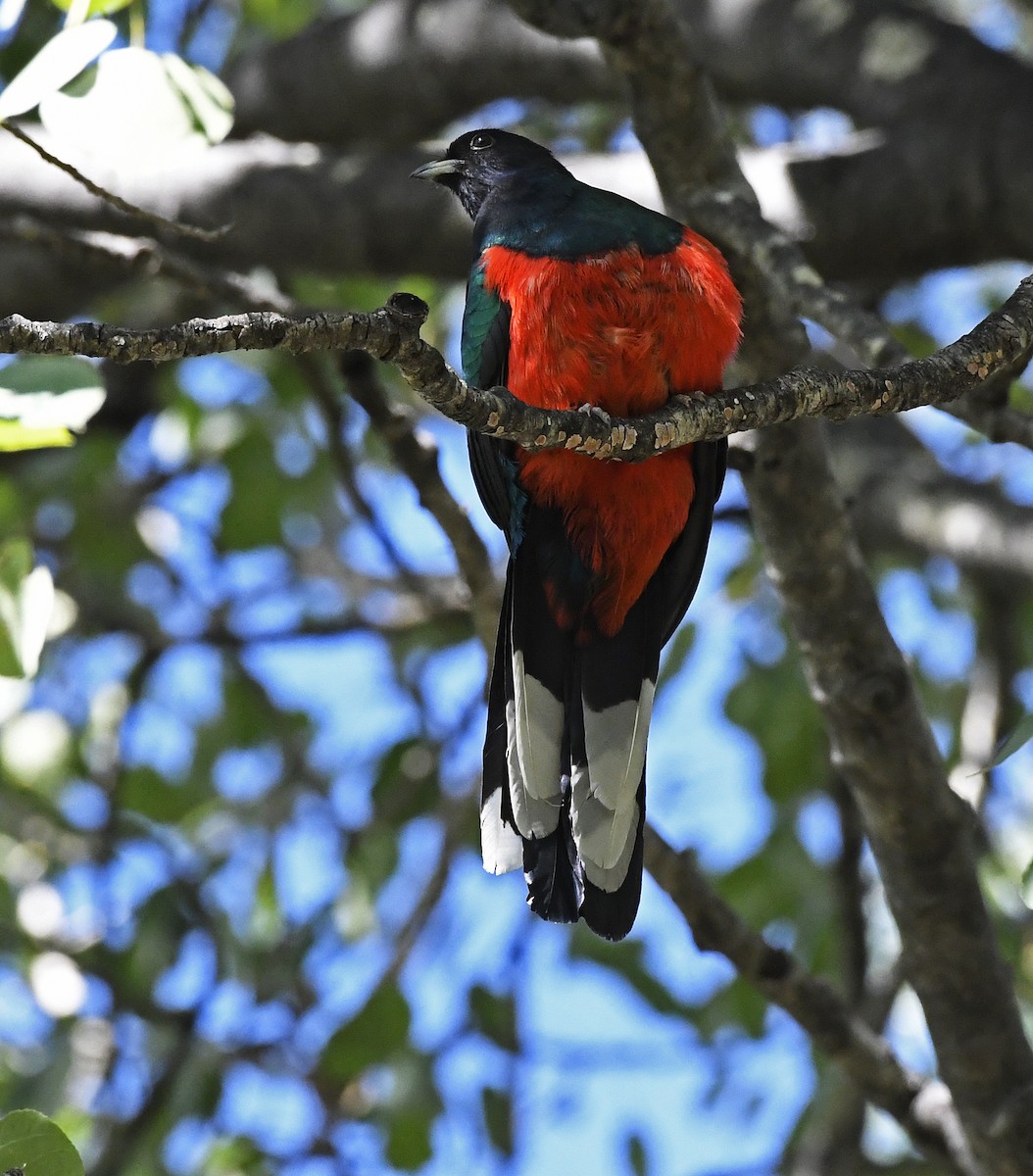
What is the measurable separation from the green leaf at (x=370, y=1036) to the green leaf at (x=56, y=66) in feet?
7.39

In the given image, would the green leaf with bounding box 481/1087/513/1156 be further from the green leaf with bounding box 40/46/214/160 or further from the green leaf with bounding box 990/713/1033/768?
the green leaf with bounding box 40/46/214/160

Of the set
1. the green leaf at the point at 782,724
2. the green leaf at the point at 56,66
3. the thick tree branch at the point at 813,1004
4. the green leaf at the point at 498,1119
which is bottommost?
the green leaf at the point at 498,1119

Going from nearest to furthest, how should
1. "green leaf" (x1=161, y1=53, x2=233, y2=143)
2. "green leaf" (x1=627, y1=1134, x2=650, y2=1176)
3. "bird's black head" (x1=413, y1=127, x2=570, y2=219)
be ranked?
1. "green leaf" (x1=161, y1=53, x2=233, y2=143)
2. "bird's black head" (x1=413, y1=127, x2=570, y2=219)
3. "green leaf" (x1=627, y1=1134, x2=650, y2=1176)

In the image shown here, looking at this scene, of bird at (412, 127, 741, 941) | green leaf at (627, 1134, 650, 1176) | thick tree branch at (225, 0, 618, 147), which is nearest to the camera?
bird at (412, 127, 741, 941)

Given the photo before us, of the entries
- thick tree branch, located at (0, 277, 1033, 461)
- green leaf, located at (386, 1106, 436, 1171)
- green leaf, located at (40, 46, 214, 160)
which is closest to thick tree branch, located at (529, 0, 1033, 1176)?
thick tree branch, located at (0, 277, 1033, 461)

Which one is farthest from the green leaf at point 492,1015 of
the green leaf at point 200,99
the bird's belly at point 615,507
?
the green leaf at point 200,99

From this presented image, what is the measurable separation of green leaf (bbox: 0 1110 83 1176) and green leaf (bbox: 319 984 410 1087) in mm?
1919

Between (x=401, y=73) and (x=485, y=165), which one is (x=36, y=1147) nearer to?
(x=485, y=165)

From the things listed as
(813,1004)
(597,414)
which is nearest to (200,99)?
(597,414)

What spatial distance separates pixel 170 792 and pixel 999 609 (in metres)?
2.62

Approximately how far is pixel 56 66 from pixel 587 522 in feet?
3.88

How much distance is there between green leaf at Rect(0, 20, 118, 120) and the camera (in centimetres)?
223

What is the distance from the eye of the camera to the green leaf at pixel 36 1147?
1774 millimetres

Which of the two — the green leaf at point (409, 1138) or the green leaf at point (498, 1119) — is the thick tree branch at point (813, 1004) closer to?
the green leaf at point (409, 1138)
